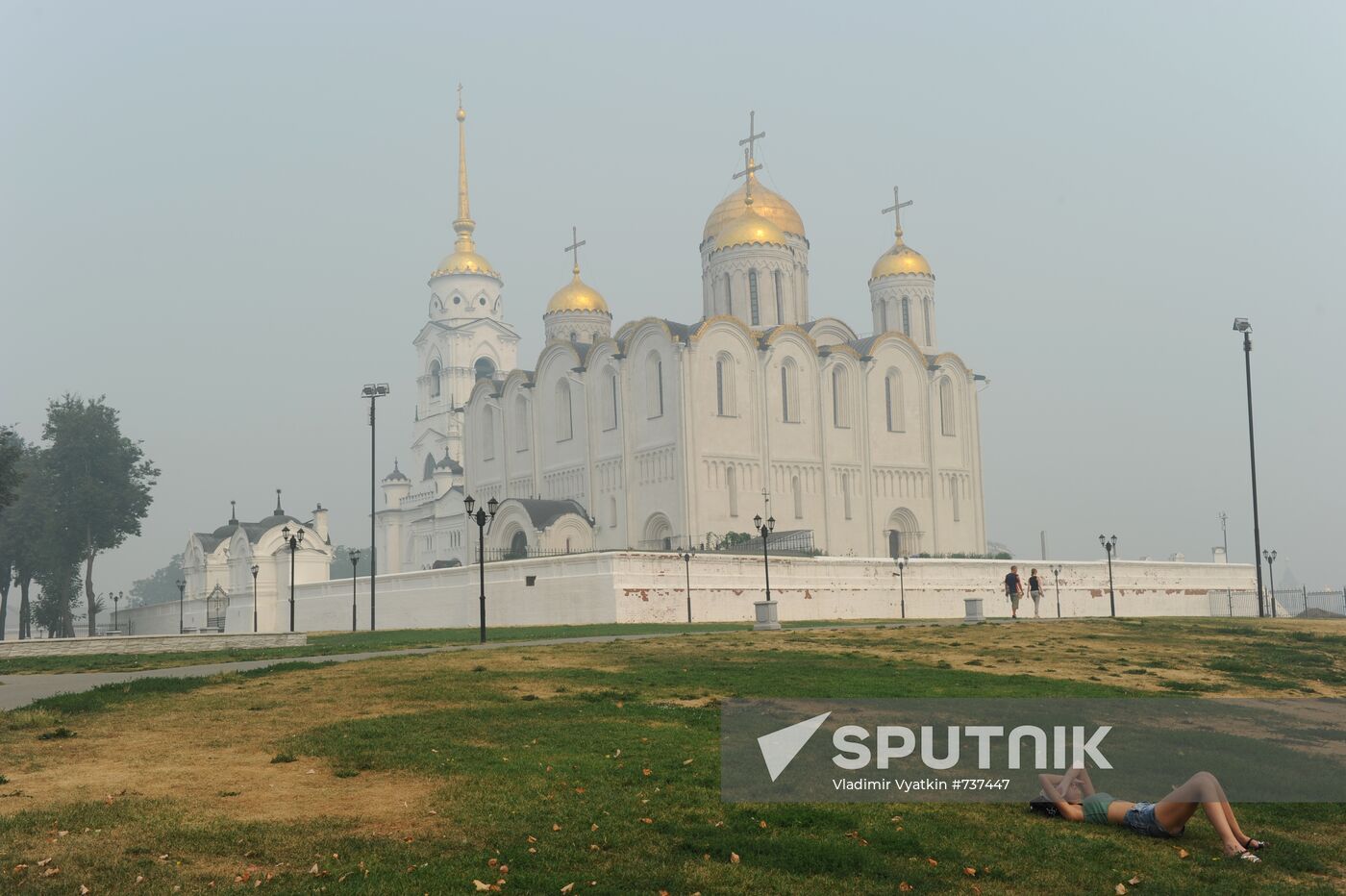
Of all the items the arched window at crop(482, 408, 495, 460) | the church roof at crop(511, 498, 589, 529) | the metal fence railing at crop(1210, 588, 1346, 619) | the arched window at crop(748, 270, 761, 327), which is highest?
the arched window at crop(748, 270, 761, 327)

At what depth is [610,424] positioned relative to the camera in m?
61.1

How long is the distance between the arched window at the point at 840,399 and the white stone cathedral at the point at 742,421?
91mm

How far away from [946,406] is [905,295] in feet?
24.3

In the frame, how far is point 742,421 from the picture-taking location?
5809 cm

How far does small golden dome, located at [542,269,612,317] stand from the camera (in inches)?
2958

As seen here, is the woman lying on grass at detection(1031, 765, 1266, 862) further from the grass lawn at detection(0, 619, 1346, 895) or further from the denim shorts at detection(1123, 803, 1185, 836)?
the grass lawn at detection(0, 619, 1346, 895)

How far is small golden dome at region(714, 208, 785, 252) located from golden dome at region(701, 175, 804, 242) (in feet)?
5.60

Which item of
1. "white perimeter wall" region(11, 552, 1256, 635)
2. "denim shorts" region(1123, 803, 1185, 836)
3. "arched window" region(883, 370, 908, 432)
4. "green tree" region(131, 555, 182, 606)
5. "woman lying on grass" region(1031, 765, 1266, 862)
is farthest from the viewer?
"green tree" region(131, 555, 182, 606)

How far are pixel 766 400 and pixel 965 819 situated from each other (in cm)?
4861

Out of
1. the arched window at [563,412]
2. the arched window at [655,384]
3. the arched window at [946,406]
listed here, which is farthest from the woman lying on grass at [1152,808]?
the arched window at [946,406]

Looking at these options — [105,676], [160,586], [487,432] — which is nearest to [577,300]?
[487,432]

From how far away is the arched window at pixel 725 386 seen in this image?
57.7 meters

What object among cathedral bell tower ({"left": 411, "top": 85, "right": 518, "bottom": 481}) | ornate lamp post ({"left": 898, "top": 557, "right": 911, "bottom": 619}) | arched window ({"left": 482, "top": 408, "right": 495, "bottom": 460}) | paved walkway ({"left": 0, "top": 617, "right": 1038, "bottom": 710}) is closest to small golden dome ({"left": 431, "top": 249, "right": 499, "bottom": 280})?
cathedral bell tower ({"left": 411, "top": 85, "right": 518, "bottom": 481})

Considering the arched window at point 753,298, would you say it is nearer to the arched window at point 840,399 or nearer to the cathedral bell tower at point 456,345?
the arched window at point 840,399
